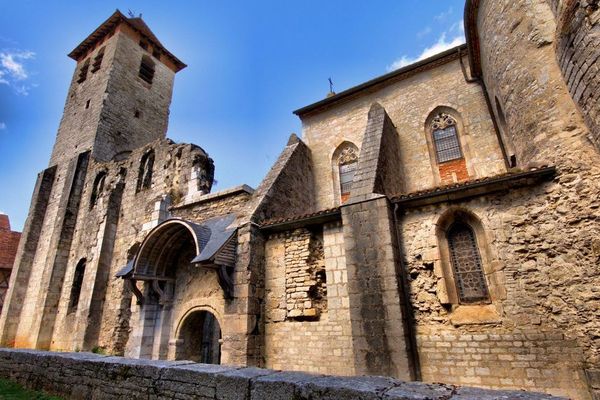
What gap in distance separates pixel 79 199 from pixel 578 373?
18.0 meters

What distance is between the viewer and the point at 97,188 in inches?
580

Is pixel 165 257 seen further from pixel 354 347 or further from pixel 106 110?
pixel 106 110

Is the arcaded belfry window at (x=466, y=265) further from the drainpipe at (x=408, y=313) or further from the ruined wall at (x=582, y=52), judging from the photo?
the ruined wall at (x=582, y=52)

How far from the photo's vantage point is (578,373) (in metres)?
4.43

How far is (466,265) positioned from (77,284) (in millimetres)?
14240

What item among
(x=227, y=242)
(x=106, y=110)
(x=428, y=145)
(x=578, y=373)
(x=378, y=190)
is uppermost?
(x=106, y=110)

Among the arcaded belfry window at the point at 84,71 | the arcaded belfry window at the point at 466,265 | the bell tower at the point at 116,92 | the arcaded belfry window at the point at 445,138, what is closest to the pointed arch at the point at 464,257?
the arcaded belfry window at the point at 466,265

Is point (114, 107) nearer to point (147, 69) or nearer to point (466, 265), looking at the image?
point (147, 69)

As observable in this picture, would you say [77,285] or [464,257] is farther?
[77,285]

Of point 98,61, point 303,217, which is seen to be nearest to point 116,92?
point 98,61

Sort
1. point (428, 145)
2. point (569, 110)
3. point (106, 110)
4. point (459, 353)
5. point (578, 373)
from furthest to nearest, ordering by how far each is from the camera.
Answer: point (106, 110) < point (428, 145) < point (569, 110) < point (459, 353) < point (578, 373)

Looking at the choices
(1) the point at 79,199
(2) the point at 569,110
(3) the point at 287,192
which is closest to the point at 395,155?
(3) the point at 287,192

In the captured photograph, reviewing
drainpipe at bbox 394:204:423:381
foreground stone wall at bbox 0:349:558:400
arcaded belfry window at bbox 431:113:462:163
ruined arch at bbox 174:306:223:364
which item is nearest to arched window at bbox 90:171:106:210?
ruined arch at bbox 174:306:223:364

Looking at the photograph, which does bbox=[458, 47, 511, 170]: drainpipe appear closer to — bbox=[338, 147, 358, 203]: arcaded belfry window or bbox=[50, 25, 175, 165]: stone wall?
bbox=[338, 147, 358, 203]: arcaded belfry window
